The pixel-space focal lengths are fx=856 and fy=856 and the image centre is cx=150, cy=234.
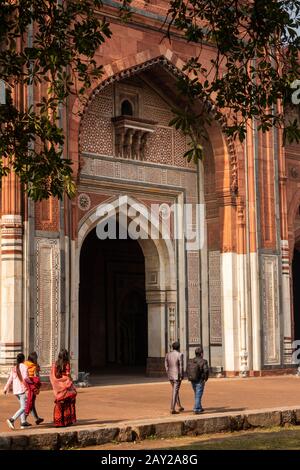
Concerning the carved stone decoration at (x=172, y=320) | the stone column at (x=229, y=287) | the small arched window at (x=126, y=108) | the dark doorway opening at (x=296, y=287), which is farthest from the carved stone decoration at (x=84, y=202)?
the dark doorway opening at (x=296, y=287)

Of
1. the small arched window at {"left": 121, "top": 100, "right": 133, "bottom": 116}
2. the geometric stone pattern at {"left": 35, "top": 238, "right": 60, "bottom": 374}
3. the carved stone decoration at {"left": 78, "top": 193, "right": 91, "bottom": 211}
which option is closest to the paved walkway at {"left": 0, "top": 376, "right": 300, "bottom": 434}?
the geometric stone pattern at {"left": 35, "top": 238, "right": 60, "bottom": 374}

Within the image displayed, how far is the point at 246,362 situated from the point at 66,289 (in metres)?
4.29

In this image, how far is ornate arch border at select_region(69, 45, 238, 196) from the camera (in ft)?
47.0

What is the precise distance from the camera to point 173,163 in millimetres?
16750

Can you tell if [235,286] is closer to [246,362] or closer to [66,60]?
[246,362]

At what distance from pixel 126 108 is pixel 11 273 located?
454 cm

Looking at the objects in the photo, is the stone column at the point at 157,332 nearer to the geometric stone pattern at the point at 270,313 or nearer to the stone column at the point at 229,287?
the stone column at the point at 229,287

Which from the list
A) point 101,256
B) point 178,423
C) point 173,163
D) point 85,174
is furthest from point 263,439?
point 101,256

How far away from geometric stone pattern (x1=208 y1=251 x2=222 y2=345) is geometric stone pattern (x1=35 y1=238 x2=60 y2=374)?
4004mm

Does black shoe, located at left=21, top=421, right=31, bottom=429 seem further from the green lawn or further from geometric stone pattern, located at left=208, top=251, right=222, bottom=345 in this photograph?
geometric stone pattern, located at left=208, top=251, right=222, bottom=345

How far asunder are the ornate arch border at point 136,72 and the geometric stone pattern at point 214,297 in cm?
140

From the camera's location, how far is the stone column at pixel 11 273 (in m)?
13.0

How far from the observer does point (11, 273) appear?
43.0ft

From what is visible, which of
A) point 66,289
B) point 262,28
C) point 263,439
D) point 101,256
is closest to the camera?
point 262,28
